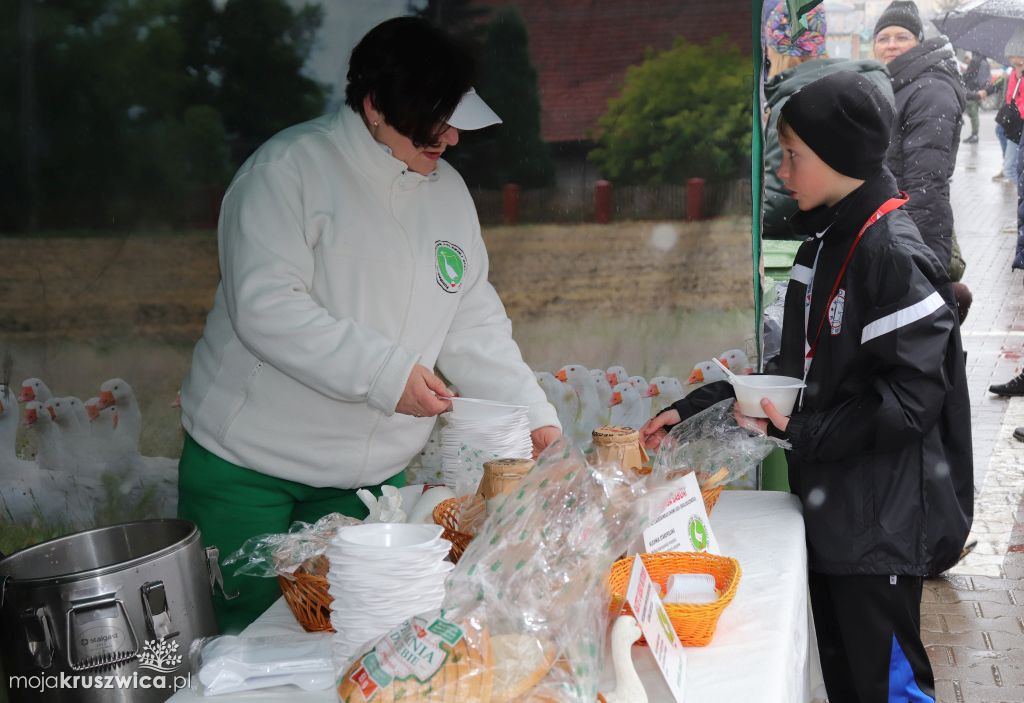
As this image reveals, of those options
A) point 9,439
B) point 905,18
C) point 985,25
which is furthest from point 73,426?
point 985,25

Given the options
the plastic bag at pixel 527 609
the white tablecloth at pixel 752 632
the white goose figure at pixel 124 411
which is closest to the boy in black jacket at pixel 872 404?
the white tablecloth at pixel 752 632

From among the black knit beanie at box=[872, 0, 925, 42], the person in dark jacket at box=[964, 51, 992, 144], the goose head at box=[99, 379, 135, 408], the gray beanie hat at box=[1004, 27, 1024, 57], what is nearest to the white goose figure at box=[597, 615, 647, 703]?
the goose head at box=[99, 379, 135, 408]

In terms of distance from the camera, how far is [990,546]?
4469 millimetres

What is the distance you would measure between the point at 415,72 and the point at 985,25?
8950 mm

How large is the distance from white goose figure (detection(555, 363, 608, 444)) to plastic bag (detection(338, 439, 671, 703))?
1.92 metres

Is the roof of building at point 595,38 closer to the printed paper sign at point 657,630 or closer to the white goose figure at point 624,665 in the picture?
the printed paper sign at point 657,630

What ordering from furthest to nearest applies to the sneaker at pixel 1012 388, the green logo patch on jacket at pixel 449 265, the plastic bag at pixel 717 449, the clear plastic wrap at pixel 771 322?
1. the sneaker at pixel 1012 388
2. the clear plastic wrap at pixel 771 322
3. the green logo patch on jacket at pixel 449 265
4. the plastic bag at pixel 717 449

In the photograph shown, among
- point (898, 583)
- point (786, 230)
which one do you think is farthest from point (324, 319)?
point (786, 230)

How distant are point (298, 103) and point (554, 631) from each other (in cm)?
251

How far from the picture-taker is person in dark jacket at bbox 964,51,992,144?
13.2 meters

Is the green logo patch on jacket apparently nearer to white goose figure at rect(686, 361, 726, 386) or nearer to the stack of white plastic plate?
the stack of white plastic plate

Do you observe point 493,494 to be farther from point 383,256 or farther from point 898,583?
point 898,583

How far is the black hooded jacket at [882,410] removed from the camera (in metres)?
2.13

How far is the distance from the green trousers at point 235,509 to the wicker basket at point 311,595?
0.56 meters
